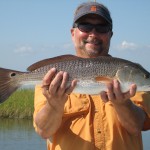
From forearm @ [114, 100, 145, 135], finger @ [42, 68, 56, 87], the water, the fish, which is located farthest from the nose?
the water

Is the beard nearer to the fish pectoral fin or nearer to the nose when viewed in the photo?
the nose

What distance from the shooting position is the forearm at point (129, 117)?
4.05 meters

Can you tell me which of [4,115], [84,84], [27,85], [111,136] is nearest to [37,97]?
[27,85]

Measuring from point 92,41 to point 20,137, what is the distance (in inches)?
512

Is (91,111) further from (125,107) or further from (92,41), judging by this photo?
(92,41)

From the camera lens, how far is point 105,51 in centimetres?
449

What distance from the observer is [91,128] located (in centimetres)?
407

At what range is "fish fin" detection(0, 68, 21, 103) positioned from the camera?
13.9 ft

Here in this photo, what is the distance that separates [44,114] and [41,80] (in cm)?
39

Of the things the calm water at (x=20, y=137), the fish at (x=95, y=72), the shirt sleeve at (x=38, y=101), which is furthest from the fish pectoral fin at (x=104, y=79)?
the calm water at (x=20, y=137)

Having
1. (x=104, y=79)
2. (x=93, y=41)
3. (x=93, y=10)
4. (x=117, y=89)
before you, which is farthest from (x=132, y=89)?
(x=93, y=10)

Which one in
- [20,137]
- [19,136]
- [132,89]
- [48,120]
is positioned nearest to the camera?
[132,89]

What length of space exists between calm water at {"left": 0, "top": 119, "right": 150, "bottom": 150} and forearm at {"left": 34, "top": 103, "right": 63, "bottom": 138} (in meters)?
10.3

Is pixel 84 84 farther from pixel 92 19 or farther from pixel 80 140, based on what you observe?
pixel 92 19
